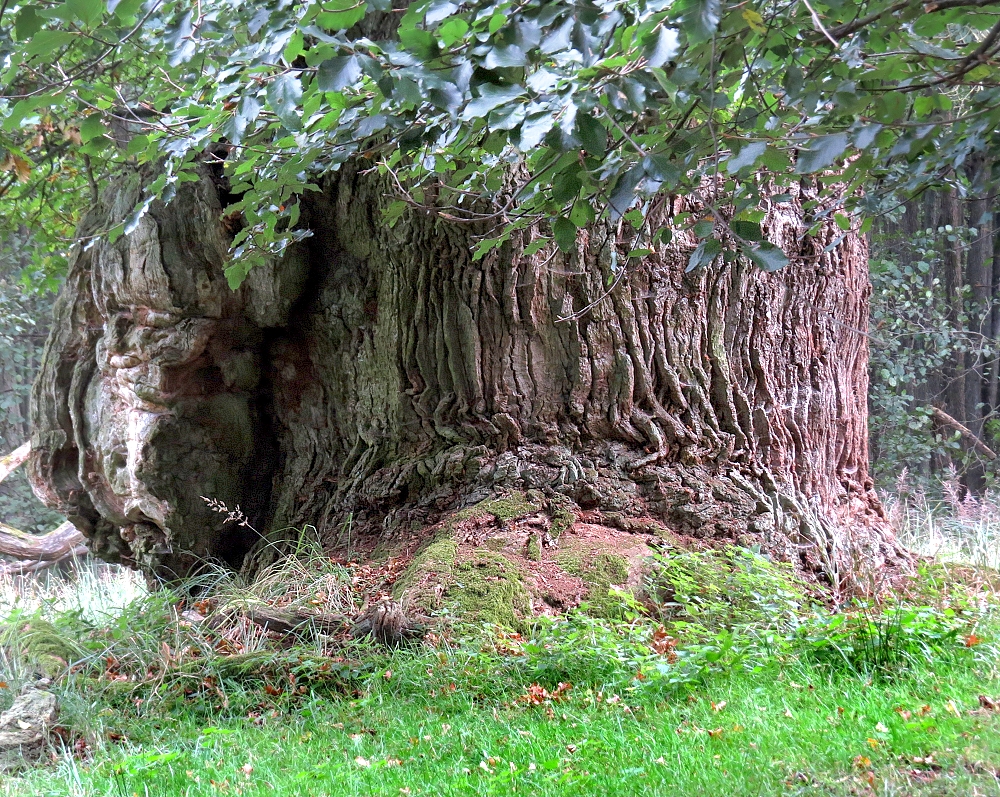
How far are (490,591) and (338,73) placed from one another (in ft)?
10.9

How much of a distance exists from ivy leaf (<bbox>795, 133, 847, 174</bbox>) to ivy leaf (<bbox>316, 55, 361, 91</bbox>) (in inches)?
45.4

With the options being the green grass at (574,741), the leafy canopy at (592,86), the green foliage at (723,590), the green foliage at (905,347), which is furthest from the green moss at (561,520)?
the green foliage at (905,347)

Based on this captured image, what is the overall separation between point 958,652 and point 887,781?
1378 millimetres

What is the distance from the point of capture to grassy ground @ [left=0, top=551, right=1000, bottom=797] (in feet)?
9.86

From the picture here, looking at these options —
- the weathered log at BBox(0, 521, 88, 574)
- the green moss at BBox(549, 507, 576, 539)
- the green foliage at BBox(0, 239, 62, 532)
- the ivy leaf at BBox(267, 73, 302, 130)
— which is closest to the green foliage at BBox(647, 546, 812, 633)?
the green moss at BBox(549, 507, 576, 539)

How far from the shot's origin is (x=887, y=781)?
8.80 ft

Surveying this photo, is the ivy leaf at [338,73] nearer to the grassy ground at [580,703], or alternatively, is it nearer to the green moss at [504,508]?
the grassy ground at [580,703]

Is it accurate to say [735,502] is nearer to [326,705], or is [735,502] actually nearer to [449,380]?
[449,380]

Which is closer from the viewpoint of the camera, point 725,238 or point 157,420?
point 725,238

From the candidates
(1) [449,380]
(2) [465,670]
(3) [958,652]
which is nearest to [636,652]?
(2) [465,670]

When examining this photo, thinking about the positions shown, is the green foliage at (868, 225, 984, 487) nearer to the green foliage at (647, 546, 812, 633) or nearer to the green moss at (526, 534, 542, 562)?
the green foliage at (647, 546, 812, 633)

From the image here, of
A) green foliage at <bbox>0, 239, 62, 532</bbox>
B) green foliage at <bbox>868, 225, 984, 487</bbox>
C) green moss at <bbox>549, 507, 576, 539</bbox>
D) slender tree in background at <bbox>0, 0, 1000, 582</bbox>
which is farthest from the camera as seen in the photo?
green foliage at <bbox>0, 239, 62, 532</bbox>

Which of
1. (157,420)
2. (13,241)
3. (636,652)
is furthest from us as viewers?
(13,241)

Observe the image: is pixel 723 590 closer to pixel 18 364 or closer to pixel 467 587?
pixel 467 587
